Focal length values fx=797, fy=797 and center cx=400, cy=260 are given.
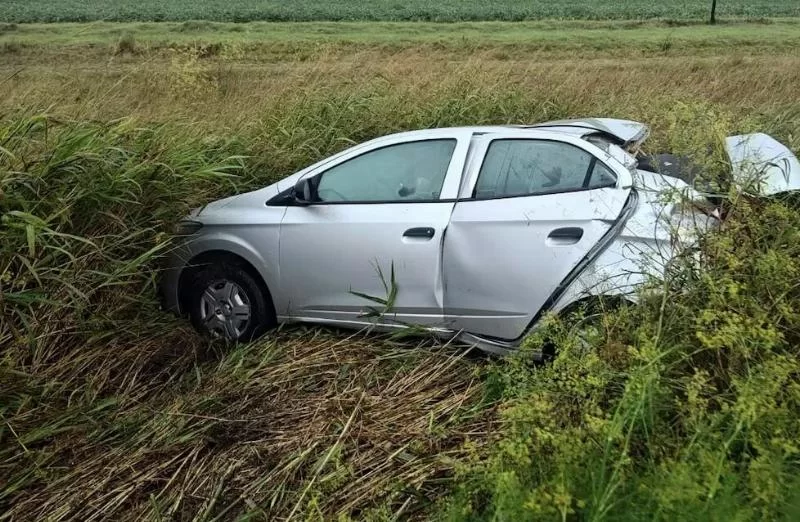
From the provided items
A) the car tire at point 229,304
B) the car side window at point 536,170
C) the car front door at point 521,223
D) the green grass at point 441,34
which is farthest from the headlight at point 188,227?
the green grass at point 441,34

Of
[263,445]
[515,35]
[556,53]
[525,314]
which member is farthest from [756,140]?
[515,35]

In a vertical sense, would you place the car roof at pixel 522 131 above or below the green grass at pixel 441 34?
above

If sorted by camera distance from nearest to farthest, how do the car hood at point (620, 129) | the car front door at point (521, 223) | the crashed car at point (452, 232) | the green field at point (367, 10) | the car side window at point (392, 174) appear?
the crashed car at point (452, 232), the car front door at point (521, 223), the car side window at point (392, 174), the car hood at point (620, 129), the green field at point (367, 10)

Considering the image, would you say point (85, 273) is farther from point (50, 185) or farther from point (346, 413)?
point (346, 413)

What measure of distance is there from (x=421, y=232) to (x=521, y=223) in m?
0.62

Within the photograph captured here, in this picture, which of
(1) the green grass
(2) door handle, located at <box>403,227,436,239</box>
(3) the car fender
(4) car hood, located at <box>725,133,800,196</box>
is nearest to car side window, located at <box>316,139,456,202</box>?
(2) door handle, located at <box>403,227,436,239</box>

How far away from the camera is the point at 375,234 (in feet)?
16.1

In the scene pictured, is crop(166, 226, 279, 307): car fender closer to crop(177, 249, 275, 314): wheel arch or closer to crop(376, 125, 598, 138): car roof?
crop(177, 249, 275, 314): wheel arch

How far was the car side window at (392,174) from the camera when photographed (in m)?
4.99

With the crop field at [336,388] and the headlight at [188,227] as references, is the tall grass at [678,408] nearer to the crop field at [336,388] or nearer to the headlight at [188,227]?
the crop field at [336,388]

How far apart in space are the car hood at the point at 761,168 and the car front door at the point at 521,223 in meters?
0.61

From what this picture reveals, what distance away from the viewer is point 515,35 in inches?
1209

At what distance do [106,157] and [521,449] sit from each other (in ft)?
12.3

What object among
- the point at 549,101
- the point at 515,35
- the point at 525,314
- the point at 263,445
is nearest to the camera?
the point at 263,445
